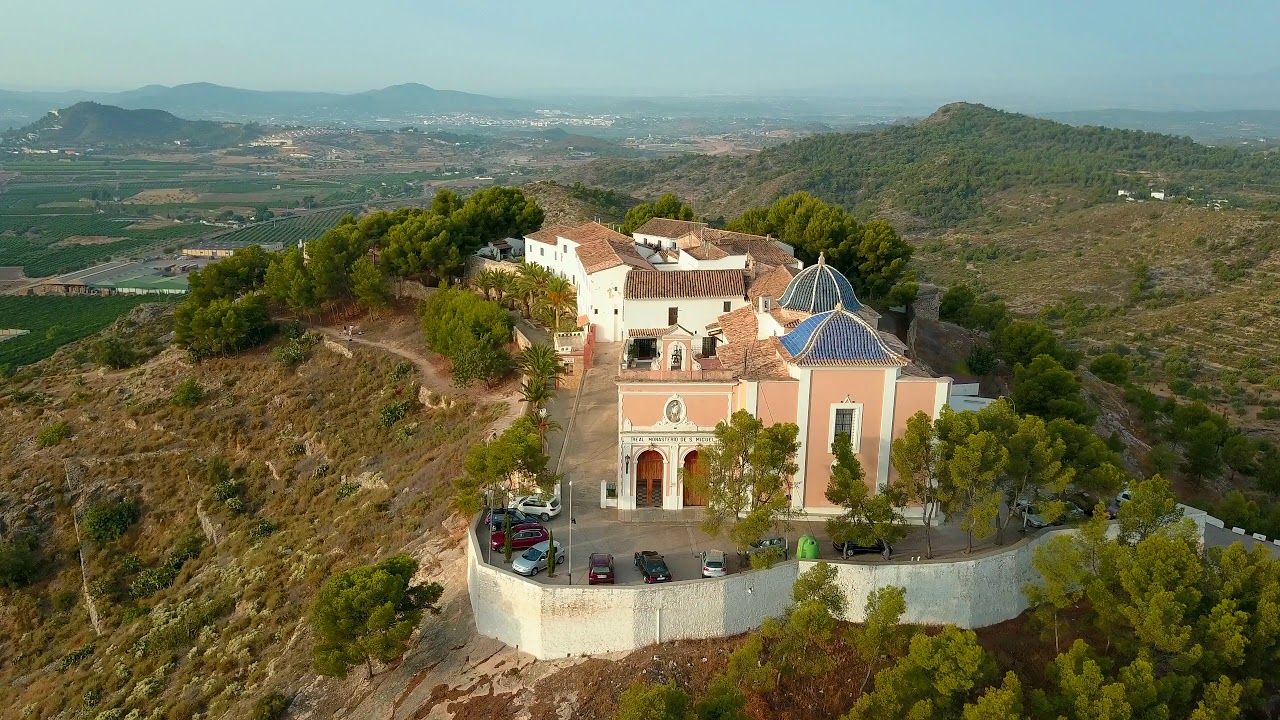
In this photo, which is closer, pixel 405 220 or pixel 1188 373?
pixel 405 220

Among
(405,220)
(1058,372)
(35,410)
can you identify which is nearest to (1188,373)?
(1058,372)

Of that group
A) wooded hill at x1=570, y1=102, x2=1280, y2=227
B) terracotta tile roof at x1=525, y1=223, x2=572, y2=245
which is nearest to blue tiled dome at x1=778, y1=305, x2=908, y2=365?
terracotta tile roof at x1=525, y1=223, x2=572, y2=245

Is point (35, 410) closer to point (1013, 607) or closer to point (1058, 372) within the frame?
point (1013, 607)

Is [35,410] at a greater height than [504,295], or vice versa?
[504,295]

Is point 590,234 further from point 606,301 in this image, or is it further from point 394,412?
point 394,412

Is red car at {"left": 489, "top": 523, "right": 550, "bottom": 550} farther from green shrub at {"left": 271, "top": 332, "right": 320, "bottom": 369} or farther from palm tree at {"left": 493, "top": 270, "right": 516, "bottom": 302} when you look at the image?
green shrub at {"left": 271, "top": 332, "right": 320, "bottom": 369}

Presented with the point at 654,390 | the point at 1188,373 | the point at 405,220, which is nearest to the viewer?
the point at 654,390

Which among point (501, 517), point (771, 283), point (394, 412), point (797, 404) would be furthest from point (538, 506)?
point (771, 283)
